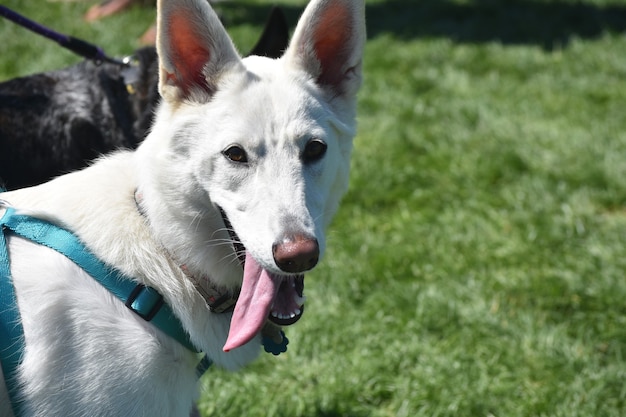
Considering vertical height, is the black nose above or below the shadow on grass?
above

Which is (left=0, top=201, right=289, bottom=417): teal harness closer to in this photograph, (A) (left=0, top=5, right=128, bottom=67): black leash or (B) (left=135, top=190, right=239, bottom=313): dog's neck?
(B) (left=135, top=190, right=239, bottom=313): dog's neck

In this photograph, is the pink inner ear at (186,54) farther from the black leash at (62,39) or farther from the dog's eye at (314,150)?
the black leash at (62,39)

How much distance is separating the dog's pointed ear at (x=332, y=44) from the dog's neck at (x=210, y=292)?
75 centimetres

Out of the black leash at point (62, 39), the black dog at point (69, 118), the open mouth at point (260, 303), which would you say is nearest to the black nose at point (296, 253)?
the open mouth at point (260, 303)

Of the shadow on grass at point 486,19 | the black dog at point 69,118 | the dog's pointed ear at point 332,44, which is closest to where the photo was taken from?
the dog's pointed ear at point 332,44

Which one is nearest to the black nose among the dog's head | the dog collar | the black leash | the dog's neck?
the dog's head

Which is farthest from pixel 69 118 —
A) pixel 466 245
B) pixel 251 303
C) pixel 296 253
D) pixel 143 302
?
pixel 466 245

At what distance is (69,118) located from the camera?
148 inches

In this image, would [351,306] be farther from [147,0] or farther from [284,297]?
[147,0]

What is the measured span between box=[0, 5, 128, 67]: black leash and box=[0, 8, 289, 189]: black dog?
0.11 m

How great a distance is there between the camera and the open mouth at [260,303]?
7.12 feet

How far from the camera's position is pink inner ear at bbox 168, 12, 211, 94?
7.75 feet

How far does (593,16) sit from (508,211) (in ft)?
18.3

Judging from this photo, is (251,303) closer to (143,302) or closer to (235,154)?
(143,302)
